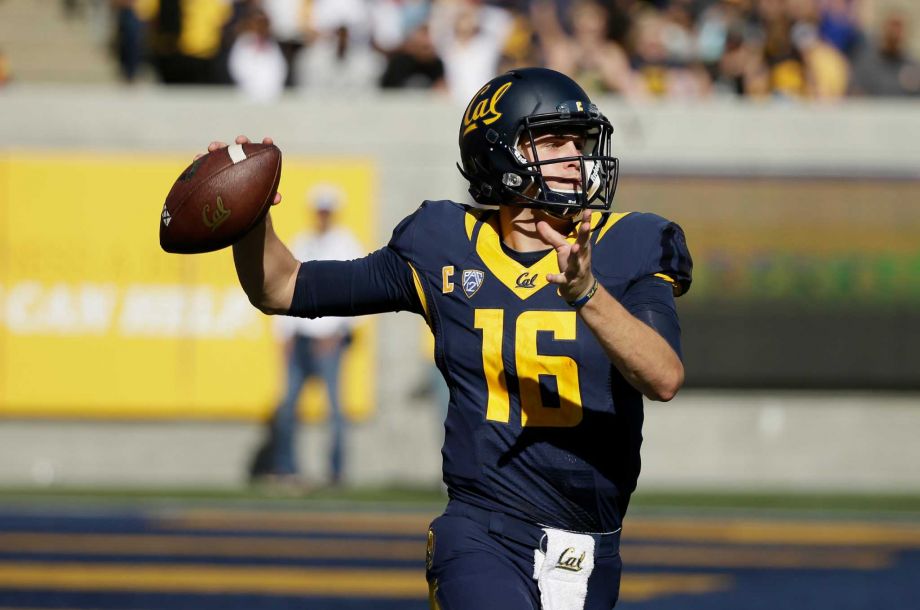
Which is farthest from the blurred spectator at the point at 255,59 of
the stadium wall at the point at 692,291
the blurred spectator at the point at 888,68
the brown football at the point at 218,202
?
the brown football at the point at 218,202

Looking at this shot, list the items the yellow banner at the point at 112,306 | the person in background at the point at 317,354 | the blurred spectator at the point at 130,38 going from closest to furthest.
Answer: the person in background at the point at 317,354, the yellow banner at the point at 112,306, the blurred spectator at the point at 130,38

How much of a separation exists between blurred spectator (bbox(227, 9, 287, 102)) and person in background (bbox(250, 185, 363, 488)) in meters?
1.40

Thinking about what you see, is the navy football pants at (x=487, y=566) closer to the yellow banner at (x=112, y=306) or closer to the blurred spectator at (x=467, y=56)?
the yellow banner at (x=112, y=306)

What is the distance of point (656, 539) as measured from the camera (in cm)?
848

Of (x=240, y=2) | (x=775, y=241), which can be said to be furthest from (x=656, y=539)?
(x=240, y=2)

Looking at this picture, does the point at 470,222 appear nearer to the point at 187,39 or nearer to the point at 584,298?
the point at 584,298

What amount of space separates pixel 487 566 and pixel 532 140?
965mm

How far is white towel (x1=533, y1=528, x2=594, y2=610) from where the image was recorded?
11.6ft

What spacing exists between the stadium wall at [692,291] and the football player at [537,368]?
6883 mm

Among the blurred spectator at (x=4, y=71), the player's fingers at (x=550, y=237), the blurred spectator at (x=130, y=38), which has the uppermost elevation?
the blurred spectator at (x=130, y=38)

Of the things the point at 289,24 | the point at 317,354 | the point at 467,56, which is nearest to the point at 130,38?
the point at 289,24

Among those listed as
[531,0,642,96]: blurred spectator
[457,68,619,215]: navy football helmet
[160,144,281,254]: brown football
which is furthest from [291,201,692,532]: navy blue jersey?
[531,0,642,96]: blurred spectator

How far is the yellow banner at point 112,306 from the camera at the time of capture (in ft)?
34.4

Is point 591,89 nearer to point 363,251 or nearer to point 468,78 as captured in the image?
point 468,78
